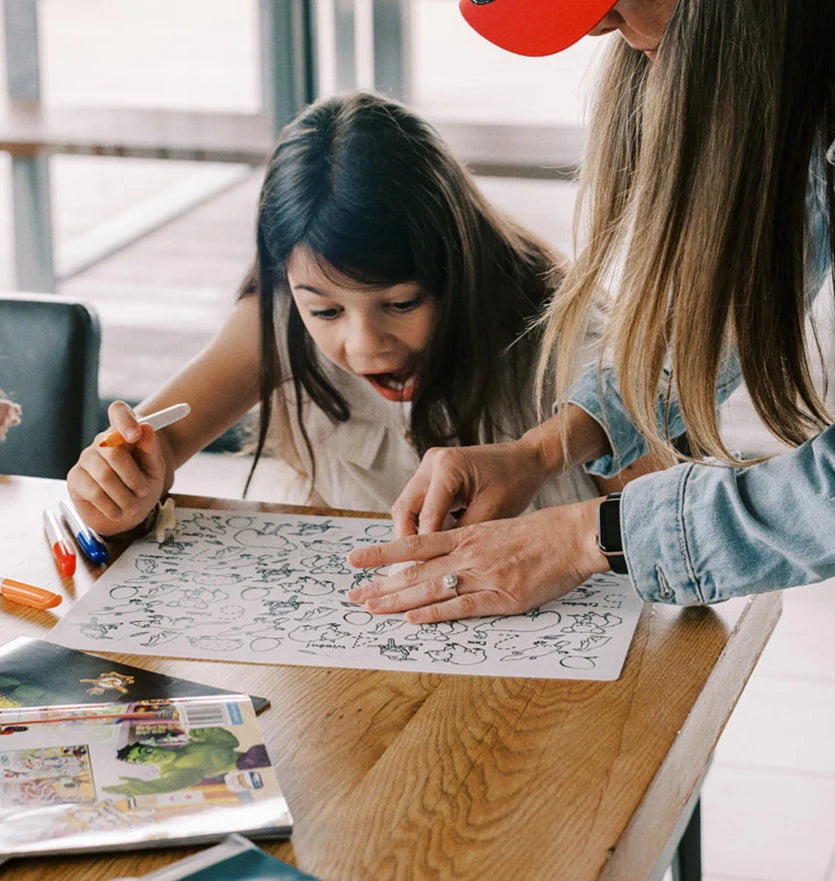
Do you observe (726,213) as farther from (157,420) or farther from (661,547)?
(157,420)

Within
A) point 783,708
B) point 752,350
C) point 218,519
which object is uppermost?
point 752,350

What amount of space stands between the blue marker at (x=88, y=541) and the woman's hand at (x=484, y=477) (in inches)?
10.3

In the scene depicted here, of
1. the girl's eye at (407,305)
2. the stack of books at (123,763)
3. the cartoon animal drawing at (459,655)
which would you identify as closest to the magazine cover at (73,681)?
the stack of books at (123,763)

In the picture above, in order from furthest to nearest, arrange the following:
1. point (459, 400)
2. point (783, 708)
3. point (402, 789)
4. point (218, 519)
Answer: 1. point (783, 708)
2. point (459, 400)
3. point (218, 519)
4. point (402, 789)

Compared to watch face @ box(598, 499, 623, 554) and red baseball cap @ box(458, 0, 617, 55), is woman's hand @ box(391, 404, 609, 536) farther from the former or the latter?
red baseball cap @ box(458, 0, 617, 55)

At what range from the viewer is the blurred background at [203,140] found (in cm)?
287

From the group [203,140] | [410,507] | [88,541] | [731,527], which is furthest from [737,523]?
[203,140]

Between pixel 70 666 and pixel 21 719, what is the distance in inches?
3.6

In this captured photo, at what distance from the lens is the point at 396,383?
1.55m

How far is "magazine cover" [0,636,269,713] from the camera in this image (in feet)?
2.97

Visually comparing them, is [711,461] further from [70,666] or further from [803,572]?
[70,666]

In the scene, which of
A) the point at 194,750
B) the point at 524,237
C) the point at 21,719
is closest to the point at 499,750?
the point at 194,750

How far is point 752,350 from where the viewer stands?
0.92 meters

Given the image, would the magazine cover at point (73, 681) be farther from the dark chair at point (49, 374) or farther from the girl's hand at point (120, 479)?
the dark chair at point (49, 374)
